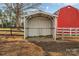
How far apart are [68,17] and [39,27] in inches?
16.6

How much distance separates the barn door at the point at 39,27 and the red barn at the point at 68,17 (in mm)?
168

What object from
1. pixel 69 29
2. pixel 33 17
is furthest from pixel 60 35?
pixel 33 17

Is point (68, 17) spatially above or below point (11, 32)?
above

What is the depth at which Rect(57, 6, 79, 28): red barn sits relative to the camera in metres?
4.70

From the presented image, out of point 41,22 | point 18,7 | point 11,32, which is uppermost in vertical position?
point 18,7

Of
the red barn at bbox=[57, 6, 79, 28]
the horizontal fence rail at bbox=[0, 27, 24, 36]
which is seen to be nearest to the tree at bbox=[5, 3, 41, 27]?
the horizontal fence rail at bbox=[0, 27, 24, 36]

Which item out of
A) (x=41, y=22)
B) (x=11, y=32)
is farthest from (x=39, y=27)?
(x=11, y=32)

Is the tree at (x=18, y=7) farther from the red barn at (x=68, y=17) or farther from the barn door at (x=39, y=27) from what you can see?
the red barn at (x=68, y=17)

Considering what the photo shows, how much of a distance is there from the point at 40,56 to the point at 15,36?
17.6 inches

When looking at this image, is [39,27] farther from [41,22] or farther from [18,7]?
[18,7]

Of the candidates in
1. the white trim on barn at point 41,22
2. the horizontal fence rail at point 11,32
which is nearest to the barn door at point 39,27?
the white trim on barn at point 41,22

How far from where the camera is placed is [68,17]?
185 inches

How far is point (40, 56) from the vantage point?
467 centimetres

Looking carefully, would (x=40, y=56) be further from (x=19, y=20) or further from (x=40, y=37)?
(x=19, y=20)
